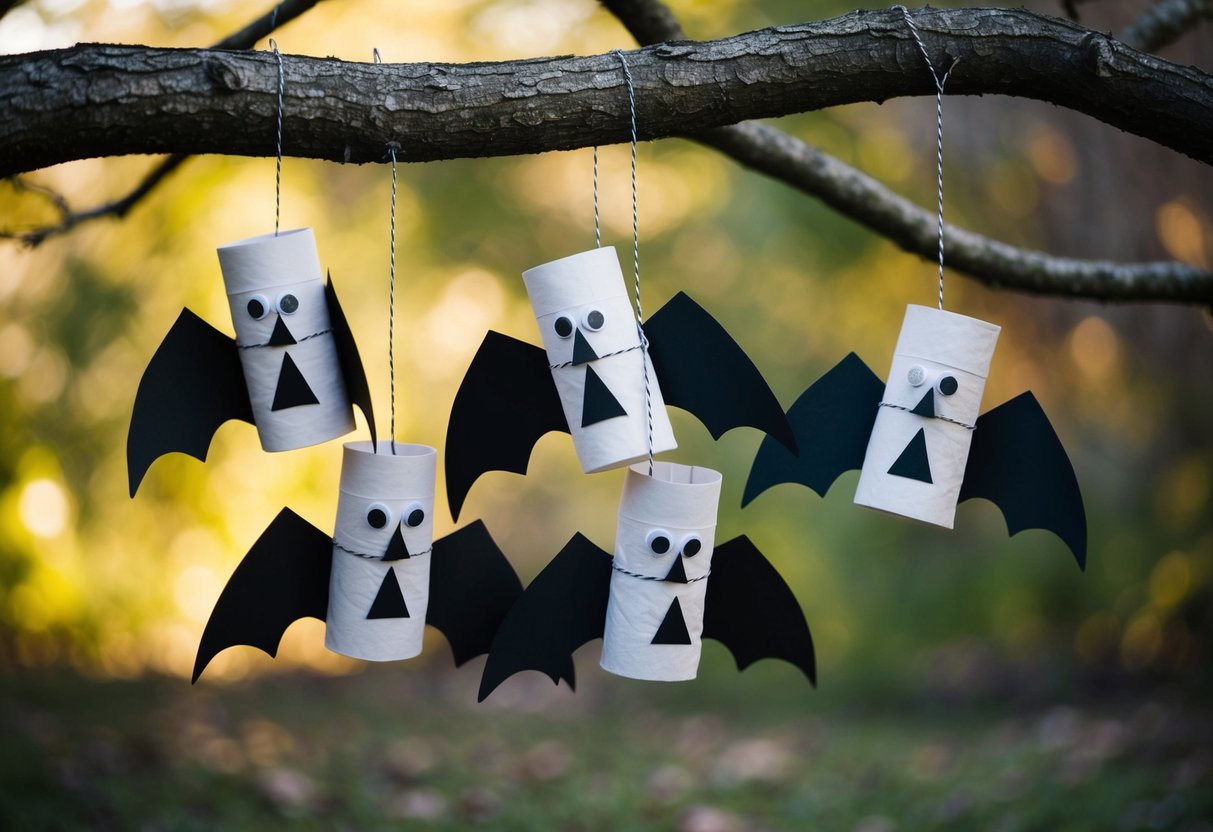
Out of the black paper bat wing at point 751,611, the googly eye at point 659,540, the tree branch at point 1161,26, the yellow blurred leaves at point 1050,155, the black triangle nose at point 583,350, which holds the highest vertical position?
the yellow blurred leaves at point 1050,155

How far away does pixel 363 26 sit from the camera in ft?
12.0

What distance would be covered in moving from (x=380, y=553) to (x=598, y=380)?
33 cm

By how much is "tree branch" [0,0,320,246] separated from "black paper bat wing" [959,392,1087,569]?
1.16 m

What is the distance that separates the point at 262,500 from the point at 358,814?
1.86 metres

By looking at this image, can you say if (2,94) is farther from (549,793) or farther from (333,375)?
(549,793)

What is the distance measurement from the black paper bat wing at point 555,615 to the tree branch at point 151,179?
0.91 metres

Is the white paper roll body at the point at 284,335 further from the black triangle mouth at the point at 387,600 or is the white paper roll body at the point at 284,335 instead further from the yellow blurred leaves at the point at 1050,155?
the yellow blurred leaves at the point at 1050,155

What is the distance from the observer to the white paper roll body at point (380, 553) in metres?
1.19

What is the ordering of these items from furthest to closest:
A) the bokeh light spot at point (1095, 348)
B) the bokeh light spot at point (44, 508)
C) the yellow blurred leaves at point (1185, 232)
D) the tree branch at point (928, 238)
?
1. the bokeh light spot at point (1095, 348)
2. the bokeh light spot at point (44, 508)
3. the yellow blurred leaves at point (1185, 232)
4. the tree branch at point (928, 238)

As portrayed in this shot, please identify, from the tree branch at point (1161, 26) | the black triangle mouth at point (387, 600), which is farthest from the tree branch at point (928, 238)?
the black triangle mouth at point (387, 600)

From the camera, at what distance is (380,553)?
1204 millimetres

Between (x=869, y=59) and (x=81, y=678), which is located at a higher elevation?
(x=869, y=59)

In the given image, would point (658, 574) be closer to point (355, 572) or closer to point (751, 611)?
point (751, 611)

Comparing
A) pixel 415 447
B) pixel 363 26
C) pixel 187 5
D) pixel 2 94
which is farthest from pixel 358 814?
pixel 363 26
